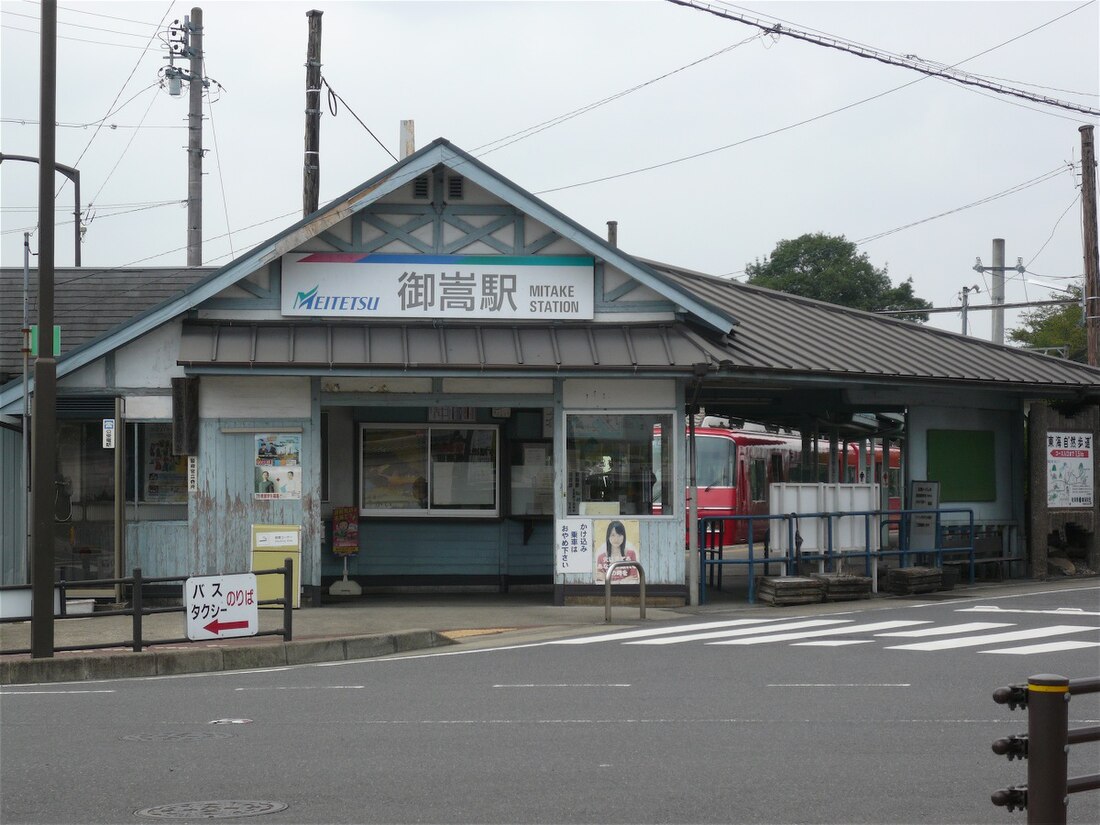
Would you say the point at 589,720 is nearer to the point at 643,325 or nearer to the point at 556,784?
the point at 556,784

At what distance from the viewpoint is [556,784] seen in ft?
25.4

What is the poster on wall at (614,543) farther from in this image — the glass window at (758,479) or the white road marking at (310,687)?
the glass window at (758,479)

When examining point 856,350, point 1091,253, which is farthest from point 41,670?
point 1091,253

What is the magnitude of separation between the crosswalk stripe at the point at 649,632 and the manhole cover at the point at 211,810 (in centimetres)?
784

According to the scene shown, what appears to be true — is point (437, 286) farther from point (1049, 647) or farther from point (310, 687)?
point (1049, 647)

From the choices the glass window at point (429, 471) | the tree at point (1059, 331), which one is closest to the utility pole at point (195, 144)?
the glass window at point (429, 471)

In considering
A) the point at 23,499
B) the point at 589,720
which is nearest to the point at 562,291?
the point at 23,499

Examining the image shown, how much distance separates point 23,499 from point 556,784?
1353 cm

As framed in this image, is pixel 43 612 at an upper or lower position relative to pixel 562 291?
lower

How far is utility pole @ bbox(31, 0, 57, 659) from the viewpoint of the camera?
1344 cm

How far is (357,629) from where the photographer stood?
15867mm

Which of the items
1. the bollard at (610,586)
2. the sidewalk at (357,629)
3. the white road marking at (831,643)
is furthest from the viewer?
the bollard at (610,586)

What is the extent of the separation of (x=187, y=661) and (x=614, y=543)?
6866mm

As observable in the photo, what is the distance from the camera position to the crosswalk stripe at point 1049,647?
13.8 meters
